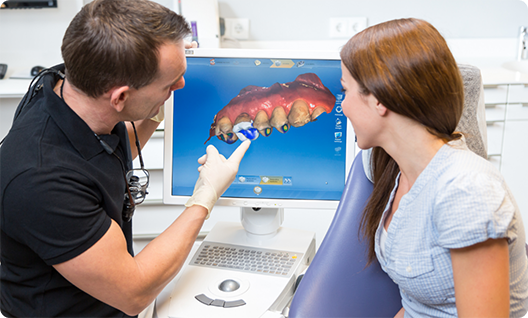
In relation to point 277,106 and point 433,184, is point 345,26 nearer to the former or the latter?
point 277,106

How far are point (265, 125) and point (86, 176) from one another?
467 millimetres

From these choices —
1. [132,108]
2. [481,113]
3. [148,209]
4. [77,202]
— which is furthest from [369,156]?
[148,209]

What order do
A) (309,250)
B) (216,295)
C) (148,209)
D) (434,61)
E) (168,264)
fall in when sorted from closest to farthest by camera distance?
(434,61), (168,264), (216,295), (309,250), (148,209)

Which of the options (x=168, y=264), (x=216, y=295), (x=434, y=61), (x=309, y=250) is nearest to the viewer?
(x=434, y=61)

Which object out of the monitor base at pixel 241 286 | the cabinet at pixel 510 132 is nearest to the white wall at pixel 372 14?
the cabinet at pixel 510 132

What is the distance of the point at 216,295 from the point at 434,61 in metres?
0.71

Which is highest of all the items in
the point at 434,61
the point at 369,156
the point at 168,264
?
the point at 434,61

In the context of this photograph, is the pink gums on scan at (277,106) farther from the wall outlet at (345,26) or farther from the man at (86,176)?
the wall outlet at (345,26)

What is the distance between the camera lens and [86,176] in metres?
0.83

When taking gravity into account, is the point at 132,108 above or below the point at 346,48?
below

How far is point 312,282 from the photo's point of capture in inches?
40.6

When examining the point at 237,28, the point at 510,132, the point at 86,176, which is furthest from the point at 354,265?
the point at 237,28

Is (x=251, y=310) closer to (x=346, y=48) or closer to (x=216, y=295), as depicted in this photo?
(x=216, y=295)

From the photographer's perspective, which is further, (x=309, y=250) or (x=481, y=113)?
(x=309, y=250)
